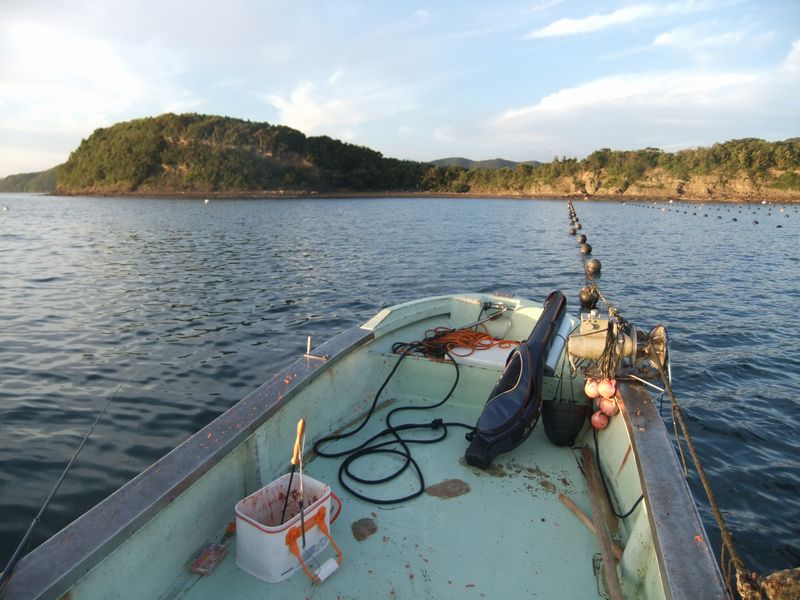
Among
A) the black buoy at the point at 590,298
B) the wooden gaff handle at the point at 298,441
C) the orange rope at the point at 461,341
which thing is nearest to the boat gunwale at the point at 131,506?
the wooden gaff handle at the point at 298,441

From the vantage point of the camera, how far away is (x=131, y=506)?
2.50 meters

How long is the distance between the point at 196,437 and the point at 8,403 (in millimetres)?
7083

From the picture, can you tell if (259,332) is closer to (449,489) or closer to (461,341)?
(461,341)

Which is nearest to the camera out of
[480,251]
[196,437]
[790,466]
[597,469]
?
[196,437]

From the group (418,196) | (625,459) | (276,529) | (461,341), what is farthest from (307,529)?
(418,196)

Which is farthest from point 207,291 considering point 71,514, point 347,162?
point 347,162

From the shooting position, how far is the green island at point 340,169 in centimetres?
10794

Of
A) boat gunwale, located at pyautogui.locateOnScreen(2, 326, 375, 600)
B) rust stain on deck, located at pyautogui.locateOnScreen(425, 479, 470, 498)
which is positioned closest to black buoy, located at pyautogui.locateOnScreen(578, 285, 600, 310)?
rust stain on deck, located at pyautogui.locateOnScreen(425, 479, 470, 498)

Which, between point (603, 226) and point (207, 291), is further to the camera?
point (603, 226)

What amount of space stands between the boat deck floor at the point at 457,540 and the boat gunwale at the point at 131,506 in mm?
634

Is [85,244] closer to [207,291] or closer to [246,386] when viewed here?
[207,291]

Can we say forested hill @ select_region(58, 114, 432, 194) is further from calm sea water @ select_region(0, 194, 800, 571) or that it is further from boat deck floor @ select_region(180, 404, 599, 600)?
boat deck floor @ select_region(180, 404, 599, 600)

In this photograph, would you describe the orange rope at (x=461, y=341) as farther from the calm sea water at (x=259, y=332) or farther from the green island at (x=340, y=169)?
the green island at (x=340, y=169)

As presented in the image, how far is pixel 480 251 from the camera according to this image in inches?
1180
